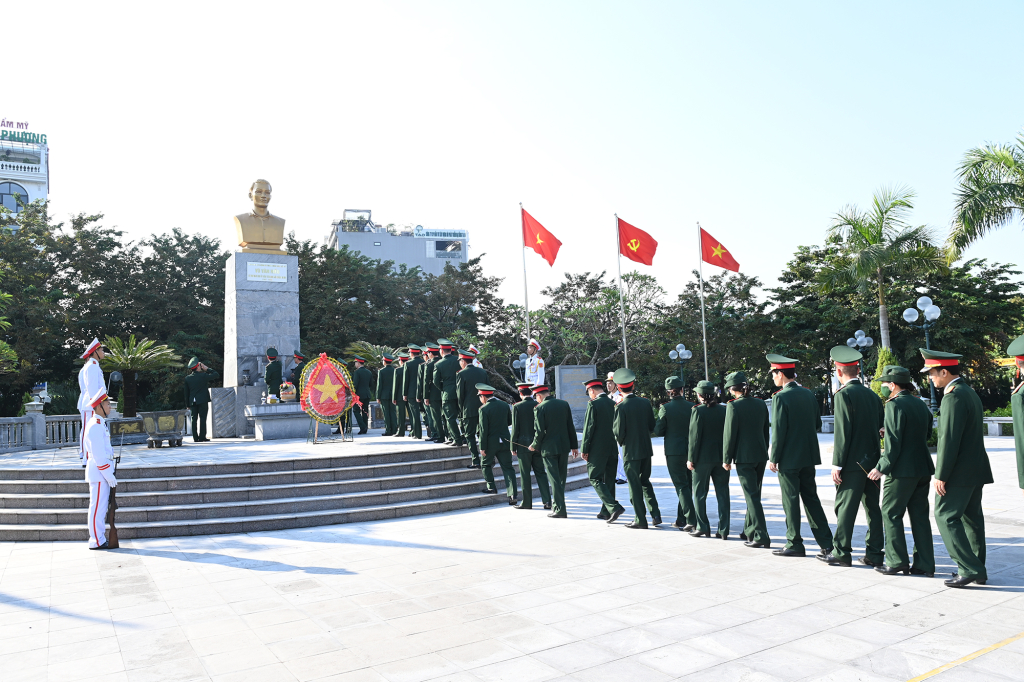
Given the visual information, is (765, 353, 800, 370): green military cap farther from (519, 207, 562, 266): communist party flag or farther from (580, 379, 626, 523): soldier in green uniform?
(519, 207, 562, 266): communist party flag

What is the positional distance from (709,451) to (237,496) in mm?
6291

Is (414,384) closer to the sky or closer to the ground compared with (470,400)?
closer to the sky

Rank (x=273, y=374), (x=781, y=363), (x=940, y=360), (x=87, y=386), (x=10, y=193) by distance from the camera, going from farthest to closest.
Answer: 1. (x=10, y=193)
2. (x=273, y=374)
3. (x=87, y=386)
4. (x=781, y=363)
5. (x=940, y=360)

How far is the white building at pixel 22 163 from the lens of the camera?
58.8 meters

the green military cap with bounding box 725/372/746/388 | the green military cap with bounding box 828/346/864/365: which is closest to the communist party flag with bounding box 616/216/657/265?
the green military cap with bounding box 725/372/746/388

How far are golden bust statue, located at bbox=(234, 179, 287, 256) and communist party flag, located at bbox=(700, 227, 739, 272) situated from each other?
12.2 metres

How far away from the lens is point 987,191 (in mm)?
17422

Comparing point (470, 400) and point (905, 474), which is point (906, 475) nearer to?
point (905, 474)

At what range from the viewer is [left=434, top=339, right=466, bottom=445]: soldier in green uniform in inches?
450

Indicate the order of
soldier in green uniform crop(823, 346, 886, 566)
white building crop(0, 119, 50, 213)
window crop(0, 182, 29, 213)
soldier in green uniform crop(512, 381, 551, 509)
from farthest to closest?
white building crop(0, 119, 50, 213), window crop(0, 182, 29, 213), soldier in green uniform crop(512, 381, 551, 509), soldier in green uniform crop(823, 346, 886, 566)

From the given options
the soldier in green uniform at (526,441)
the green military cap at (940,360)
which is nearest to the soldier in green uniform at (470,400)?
the soldier in green uniform at (526,441)

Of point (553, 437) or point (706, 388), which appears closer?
point (706, 388)

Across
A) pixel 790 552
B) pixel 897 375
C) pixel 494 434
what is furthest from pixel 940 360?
pixel 494 434

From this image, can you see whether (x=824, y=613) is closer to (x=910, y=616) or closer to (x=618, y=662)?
(x=910, y=616)
